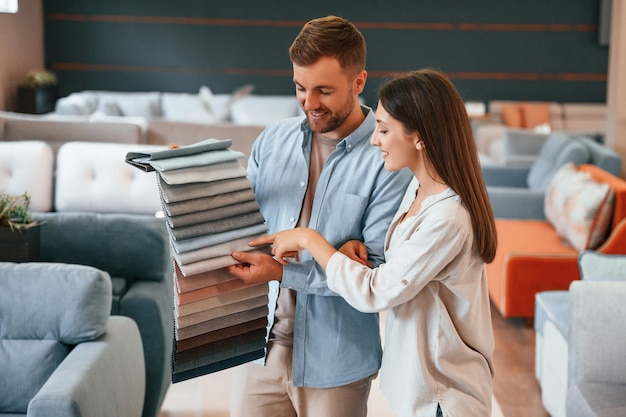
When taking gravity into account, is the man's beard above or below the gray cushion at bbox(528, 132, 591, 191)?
above

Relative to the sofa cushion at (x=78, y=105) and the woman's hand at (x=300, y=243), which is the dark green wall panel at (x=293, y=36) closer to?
the sofa cushion at (x=78, y=105)

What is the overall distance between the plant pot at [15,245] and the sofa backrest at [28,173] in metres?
0.98

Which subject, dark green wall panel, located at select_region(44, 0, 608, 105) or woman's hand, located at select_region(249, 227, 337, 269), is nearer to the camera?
woman's hand, located at select_region(249, 227, 337, 269)

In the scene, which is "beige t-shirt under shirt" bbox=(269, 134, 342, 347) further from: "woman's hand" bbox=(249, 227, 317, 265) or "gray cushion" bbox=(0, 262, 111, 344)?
"gray cushion" bbox=(0, 262, 111, 344)

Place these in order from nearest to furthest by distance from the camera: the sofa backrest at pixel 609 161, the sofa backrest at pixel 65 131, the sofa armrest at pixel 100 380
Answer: the sofa armrest at pixel 100 380, the sofa backrest at pixel 65 131, the sofa backrest at pixel 609 161

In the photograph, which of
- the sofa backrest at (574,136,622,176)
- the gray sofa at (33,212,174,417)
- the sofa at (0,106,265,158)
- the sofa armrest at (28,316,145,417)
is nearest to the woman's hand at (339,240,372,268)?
the sofa armrest at (28,316,145,417)

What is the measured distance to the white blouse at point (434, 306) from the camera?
164 centimetres

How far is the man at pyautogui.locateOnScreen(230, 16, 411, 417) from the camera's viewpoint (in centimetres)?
179

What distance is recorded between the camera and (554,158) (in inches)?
254

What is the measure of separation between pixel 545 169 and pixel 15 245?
432 centimetres

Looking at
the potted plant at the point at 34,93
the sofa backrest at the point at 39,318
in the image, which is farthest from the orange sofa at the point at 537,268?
the potted plant at the point at 34,93

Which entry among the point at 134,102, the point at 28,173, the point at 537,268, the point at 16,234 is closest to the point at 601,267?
the point at 537,268

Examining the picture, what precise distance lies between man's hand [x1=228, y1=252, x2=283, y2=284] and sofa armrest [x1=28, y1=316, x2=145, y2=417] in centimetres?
87

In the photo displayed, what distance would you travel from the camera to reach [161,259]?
3771mm
